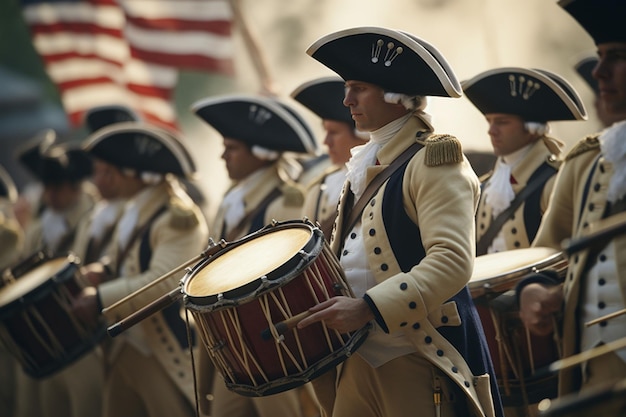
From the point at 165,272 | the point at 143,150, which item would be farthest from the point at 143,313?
the point at 143,150

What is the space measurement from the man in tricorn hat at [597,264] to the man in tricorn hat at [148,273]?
8.60 feet

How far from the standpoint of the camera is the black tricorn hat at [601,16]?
14.0 ft

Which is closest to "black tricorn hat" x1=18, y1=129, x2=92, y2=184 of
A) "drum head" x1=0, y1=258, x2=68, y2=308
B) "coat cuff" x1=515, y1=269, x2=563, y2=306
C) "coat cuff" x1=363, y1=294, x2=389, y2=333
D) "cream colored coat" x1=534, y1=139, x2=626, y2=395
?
"drum head" x1=0, y1=258, x2=68, y2=308

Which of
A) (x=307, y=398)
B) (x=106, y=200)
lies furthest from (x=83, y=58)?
(x=307, y=398)

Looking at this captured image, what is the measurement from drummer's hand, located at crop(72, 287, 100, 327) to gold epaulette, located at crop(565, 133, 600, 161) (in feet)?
10.1

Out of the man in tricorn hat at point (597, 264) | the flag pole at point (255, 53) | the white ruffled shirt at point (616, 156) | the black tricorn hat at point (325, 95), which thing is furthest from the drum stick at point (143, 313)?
the flag pole at point (255, 53)

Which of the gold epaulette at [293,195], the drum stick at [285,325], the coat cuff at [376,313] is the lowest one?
the gold epaulette at [293,195]

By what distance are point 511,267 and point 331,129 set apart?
6.23ft

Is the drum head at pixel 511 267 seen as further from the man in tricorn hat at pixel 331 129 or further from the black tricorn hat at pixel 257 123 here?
the black tricorn hat at pixel 257 123

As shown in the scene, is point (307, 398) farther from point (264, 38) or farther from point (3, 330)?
point (264, 38)

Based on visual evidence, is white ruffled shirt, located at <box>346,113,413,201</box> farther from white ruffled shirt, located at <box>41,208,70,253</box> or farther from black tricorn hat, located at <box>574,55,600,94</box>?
white ruffled shirt, located at <box>41,208,70,253</box>

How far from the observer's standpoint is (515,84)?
5.70 m

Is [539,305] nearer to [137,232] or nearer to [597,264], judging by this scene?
[597,264]

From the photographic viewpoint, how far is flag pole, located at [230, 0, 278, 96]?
9.97 metres
